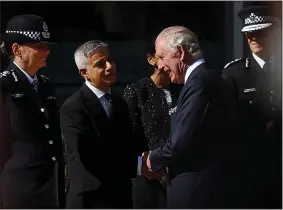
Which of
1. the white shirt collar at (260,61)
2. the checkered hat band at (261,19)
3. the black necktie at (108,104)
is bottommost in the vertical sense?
the black necktie at (108,104)

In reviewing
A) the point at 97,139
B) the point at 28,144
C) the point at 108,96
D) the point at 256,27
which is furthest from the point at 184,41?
the point at 28,144

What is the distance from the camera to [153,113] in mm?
3857

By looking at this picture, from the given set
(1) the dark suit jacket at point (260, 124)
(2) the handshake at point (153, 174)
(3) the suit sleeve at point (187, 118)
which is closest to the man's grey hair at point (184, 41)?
(3) the suit sleeve at point (187, 118)

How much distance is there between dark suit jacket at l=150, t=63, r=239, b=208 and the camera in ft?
10.5

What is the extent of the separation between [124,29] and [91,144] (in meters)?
1.48

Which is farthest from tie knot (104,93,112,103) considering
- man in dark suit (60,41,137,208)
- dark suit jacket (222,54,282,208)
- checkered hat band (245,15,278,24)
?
checkered hat band (245,15,278,24)

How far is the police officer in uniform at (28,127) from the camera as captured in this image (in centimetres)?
351

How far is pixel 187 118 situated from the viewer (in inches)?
125

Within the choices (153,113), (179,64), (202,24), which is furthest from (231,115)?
(202,24)

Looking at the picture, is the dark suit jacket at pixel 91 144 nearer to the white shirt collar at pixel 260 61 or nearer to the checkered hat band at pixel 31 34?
the checkered hat band at pixel 31 34

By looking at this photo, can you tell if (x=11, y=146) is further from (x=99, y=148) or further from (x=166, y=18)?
(x=166, y=18)

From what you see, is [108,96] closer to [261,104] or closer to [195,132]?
[195,132]

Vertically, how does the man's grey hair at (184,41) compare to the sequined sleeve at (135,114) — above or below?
above

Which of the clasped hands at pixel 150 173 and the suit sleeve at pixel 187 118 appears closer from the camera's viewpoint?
the suit sleeve at pixel 187 118
